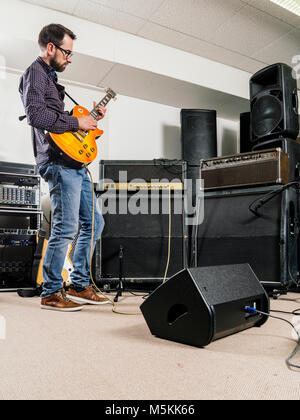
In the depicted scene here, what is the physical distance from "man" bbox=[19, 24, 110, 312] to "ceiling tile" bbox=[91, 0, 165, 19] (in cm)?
112

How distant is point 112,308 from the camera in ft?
5.39

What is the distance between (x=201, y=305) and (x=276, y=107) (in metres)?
1.94

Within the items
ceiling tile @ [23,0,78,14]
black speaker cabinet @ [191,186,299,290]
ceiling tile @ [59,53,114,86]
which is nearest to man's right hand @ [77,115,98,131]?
black speaker cabinet @ [191,186,299,290]

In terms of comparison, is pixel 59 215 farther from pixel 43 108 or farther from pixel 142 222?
pixel 142 222

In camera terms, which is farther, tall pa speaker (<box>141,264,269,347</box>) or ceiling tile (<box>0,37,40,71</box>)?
ceiling tile (<box>0,37,40,71</box>)

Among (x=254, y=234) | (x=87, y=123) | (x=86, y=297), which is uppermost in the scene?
(x=87, y=123)

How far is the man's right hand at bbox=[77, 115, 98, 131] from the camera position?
5.46 ft

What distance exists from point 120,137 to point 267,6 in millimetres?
1695

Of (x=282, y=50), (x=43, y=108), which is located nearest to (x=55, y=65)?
(x=43, y=108)

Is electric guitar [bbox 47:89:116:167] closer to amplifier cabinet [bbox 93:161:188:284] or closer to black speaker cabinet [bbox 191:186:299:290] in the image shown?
amplifier cabinet [bbox 93:161:188:284]

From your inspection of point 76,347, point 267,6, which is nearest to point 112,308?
point 76,347

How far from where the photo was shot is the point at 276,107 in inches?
94.0

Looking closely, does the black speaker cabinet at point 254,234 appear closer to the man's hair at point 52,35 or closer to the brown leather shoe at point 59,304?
the brown leather shoe at point 59,304

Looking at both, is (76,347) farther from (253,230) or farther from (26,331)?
(253,230)
